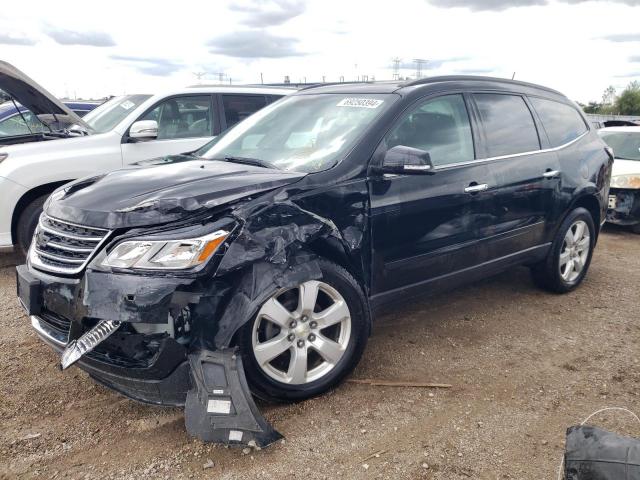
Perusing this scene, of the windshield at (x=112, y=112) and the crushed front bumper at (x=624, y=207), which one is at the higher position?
the windshield at (x=112, y=112)

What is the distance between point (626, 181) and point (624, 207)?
1.17 ft

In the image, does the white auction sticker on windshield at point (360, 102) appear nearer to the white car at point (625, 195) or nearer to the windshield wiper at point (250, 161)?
the windshield wiper at point (250, 161)

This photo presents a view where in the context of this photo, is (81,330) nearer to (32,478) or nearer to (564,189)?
(32,478)

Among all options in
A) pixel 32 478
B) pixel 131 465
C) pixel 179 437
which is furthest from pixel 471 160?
pixel 32 478

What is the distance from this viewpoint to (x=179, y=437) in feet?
9.30

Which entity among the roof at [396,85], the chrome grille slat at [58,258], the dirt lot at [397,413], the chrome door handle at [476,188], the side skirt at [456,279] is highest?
the roof at [396,85]

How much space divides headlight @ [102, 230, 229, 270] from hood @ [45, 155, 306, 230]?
13cm

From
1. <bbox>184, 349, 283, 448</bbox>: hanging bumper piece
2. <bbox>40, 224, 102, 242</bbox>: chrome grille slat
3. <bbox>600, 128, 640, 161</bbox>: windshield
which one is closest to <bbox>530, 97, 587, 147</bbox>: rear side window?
<bbox>184, 349, 283, 448</bbox>: hanging bumper piece

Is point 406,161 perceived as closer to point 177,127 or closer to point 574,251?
point 574,251

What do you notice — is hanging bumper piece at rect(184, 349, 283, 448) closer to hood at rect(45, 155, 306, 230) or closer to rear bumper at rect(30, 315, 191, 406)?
rear bumper at rect(30, 315, 191, 406)

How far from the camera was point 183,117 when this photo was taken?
6590mm

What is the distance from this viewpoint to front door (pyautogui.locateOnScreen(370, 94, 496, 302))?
3.42m

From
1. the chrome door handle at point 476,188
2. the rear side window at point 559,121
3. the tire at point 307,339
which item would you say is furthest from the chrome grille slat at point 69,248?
the rear side window at point 559,121

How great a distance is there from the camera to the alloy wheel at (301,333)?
290 cm
